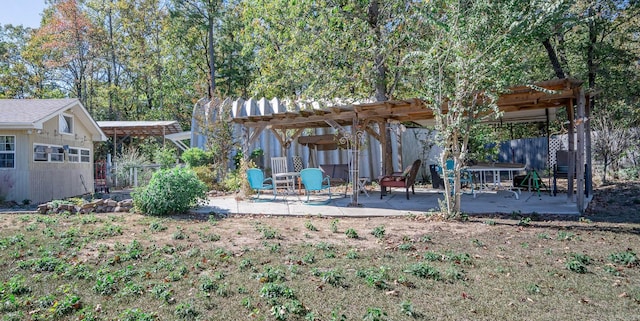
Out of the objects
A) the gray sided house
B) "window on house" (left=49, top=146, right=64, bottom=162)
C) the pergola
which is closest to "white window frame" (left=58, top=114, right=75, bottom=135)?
the gray sided house

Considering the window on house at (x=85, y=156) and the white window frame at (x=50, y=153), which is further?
the window on house at (x=85, y=156)

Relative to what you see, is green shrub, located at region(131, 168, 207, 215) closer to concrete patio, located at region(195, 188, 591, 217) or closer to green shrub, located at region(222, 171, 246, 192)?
concrete patio, located at region(195, 188, 591, 217)

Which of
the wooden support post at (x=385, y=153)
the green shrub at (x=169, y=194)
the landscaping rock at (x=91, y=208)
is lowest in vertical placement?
the landscaping rock at (x=91, y=208)

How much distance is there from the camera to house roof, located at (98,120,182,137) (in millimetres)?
15289

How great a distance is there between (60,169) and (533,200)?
45.8 ft

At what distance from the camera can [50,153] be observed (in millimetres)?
11461

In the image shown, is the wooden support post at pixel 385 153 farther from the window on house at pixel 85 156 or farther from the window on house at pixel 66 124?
the window on house at pixel 85 156

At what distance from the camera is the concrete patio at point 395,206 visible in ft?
23.5

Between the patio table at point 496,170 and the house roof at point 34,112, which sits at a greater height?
the house roof at point 34,112

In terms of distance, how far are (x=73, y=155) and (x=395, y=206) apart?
38.2 ft

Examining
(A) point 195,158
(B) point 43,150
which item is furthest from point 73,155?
(A) point 195,158

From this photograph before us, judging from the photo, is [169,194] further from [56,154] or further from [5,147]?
[56,154]

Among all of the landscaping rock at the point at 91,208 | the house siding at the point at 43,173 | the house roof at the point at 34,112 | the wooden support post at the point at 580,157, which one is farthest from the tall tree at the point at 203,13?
the wooden support post at the point at 580,157

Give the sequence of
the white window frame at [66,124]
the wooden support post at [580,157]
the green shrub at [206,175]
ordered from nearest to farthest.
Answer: the wooden support post at [580,157] < the green shrub at [206,175] < the white window frame at [66,124]
